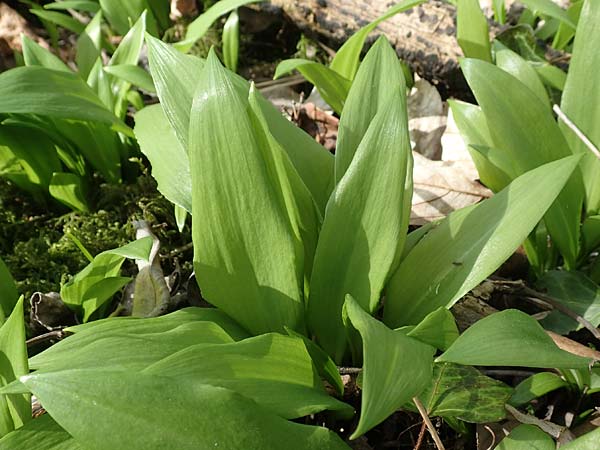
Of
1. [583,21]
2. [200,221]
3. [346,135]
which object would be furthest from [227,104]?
[583,21]

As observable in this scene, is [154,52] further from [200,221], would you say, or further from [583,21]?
[583,21]

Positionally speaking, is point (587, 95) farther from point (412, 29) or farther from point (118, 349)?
point (118, 349)

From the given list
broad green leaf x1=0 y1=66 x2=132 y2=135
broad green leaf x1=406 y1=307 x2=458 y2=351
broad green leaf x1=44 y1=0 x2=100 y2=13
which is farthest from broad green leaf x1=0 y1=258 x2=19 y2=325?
broad green leaf x1=44 y1=0 x2=100 y2=13

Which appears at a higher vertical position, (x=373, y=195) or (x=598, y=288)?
(x=373, y=195)

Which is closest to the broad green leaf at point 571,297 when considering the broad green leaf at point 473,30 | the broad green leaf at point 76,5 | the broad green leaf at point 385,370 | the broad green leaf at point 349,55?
the broad green leaf at point 385,370

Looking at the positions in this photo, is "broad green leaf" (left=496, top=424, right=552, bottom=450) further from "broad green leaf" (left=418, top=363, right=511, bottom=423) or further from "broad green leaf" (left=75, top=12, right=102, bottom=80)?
"broad green leaf" (left=75, top=12, right=102, bottom=80)

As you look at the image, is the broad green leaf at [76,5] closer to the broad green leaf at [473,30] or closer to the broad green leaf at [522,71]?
the broad green leaf at [473,30]

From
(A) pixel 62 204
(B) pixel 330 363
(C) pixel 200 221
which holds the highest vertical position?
(C) pixel 200 221
